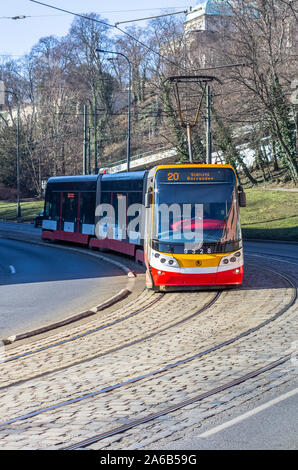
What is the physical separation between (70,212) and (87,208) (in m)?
2.36

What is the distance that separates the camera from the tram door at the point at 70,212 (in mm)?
31194

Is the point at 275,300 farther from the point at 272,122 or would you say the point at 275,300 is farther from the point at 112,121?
the point at 112,121

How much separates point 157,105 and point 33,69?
19.0 metres

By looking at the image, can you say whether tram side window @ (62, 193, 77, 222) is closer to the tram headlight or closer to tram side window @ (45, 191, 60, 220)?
tram side window @ (45, 191, 60, 220)

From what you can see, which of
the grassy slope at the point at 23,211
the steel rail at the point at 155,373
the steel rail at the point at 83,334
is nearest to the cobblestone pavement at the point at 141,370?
the steel rail at the point at 155,373

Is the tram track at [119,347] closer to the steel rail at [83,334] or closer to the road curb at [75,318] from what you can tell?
the steel rail at [83,334]

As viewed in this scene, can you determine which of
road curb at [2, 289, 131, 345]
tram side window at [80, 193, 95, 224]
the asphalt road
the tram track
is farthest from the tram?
tram side window at [80, 193, 95, 224]

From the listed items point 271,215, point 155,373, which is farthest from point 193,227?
point 271,215

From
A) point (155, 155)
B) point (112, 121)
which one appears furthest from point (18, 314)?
point (112, 121)

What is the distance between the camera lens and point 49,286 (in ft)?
61.7

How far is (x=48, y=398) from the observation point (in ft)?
26.7

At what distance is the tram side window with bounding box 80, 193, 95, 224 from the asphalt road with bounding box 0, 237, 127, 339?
5.66 ft

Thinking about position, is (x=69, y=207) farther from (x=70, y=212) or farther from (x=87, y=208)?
(x=87, y=208)

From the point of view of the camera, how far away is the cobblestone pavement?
22.6ft
